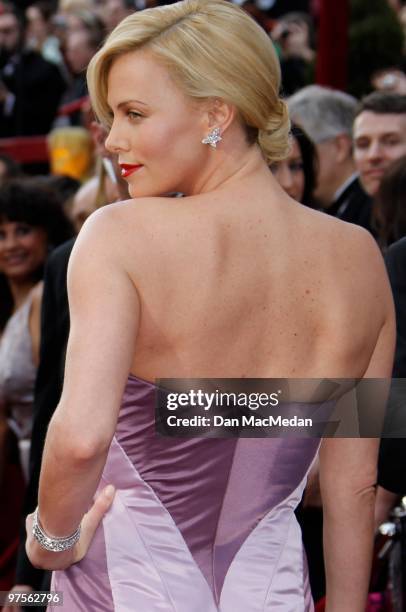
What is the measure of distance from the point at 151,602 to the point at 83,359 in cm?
46

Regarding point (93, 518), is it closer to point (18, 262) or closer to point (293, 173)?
point (293, 173)

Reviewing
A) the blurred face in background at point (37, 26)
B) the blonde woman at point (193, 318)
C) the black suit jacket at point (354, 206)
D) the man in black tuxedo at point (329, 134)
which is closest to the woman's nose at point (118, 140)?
the blonde woman at point (193, 318)

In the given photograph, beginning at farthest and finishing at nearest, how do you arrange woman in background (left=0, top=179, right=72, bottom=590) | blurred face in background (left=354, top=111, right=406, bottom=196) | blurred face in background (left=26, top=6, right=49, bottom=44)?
blurred face in background (left=26, top=6, right=49, bottom=44), blurred face in background (left=354, top=111, right=406, bottom=196), woman in background (left=0, top=179, right=72, bottom=590)

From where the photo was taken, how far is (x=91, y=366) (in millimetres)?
1851

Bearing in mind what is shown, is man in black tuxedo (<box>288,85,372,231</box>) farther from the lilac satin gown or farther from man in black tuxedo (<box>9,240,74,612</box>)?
the lilac satin gown

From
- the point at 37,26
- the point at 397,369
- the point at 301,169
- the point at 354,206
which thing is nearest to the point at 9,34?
the point at 37,26

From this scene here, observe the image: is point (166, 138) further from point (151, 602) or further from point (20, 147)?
point (20, 147)

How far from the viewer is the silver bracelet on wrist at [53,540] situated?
6.54 ft

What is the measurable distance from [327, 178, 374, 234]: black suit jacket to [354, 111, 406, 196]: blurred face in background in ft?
0.20

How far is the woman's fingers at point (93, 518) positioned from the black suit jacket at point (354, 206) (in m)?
2.77

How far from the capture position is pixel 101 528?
2.07m

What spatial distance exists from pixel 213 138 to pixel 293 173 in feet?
6.67

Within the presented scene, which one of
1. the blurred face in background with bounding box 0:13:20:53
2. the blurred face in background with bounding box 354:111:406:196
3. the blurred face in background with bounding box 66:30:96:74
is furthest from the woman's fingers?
the blurred face in background with bounding box 0:13:20:53

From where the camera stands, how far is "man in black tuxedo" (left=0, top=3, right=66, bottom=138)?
387 inches
